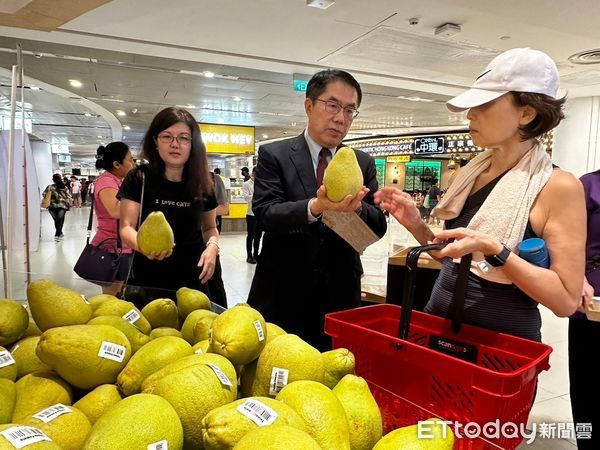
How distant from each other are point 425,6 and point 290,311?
157 inches

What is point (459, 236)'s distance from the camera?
3.16ft

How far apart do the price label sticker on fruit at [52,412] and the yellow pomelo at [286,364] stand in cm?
32

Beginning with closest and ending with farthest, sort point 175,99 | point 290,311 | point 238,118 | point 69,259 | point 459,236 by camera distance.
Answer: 1. point 459,236
2. point 290,311
3. point 69,259
4. point 175,99
5. point 238,118

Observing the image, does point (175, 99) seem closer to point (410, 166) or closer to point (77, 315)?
point (77, 315)

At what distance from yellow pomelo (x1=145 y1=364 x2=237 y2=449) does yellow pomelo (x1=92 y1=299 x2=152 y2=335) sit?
0.44m

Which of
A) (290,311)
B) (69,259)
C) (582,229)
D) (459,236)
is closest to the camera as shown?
(459,236)

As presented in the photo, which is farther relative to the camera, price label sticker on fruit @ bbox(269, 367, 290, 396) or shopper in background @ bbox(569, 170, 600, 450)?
shopper in background @ bbox(569, 170, 600, 450)

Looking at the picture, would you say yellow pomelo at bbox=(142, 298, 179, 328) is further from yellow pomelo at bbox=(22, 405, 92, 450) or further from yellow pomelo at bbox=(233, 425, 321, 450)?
yellow pomelo at bbox=(233, 425, 321, 450)

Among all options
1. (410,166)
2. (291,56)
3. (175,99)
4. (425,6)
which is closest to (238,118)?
(175,99)

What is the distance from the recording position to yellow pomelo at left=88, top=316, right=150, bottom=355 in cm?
97

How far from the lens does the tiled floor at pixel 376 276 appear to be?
2.44 metres

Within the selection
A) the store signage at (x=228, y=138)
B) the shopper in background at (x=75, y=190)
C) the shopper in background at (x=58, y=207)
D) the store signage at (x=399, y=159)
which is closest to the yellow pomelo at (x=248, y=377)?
the shopper in background at (x=58, y=207)

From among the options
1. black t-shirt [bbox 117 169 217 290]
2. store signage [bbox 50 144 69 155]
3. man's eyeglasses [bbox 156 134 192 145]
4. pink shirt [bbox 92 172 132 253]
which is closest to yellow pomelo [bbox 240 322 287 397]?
black t-shirt [bbox 117 169 217 290]

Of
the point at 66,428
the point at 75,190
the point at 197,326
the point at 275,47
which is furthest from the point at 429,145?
the point at 75,190
